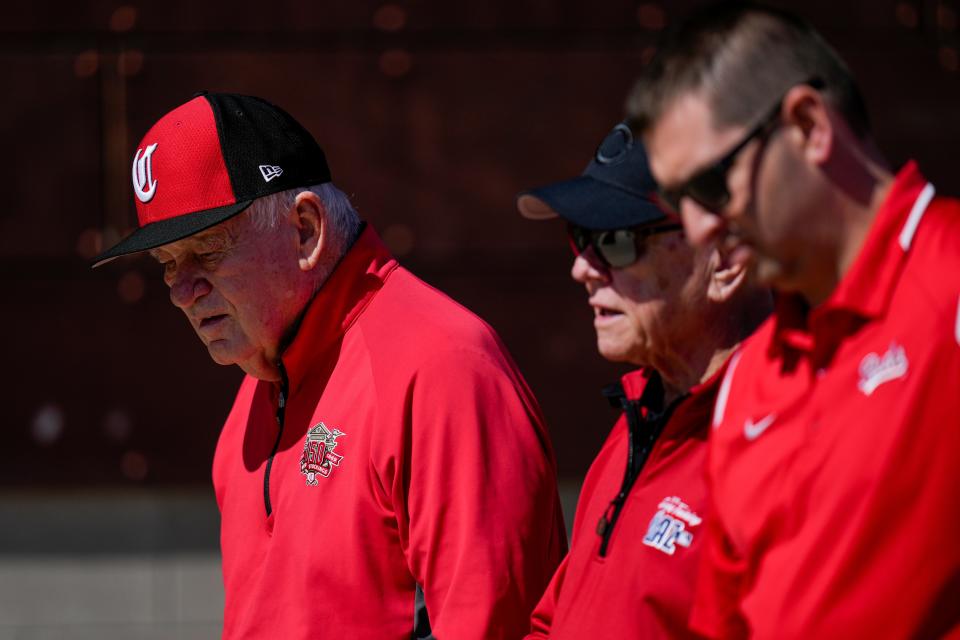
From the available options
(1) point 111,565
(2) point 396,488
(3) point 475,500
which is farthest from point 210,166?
(1) point 111,565

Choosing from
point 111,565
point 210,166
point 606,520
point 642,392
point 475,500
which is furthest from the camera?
point 111,565

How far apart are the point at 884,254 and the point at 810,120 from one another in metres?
0.18

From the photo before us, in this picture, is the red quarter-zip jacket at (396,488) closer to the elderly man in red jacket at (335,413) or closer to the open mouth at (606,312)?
the elderly man in red jacket at (335,413)

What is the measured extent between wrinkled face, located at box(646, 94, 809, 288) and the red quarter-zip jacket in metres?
1.00

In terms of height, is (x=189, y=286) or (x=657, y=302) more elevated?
(x=657, y=302)

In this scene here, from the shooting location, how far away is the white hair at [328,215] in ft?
9.72

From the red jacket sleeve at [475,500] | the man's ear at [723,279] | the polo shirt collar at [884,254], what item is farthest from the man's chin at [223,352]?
the polo shirt collar at [884,254]

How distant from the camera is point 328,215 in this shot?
119 inches

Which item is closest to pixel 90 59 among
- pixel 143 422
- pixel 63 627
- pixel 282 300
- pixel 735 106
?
pixel 143 422

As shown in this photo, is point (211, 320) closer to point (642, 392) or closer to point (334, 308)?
point (334, 308)

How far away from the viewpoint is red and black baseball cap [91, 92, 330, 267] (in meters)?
2.93

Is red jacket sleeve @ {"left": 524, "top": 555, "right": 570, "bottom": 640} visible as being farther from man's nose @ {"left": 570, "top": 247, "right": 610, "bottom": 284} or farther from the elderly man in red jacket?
man's nose @ {"left": 570, "top": 247, "right": 610, "bottom": 284}

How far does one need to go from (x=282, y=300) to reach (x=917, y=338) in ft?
5.35

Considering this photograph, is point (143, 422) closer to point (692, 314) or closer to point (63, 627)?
point (63, 627)
